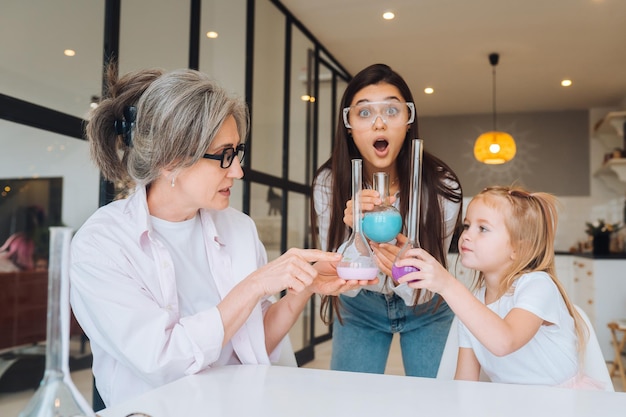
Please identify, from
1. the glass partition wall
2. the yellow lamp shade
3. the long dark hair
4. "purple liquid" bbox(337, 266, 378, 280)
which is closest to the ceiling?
the glass partition wall

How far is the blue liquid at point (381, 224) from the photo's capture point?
1354 millimetres

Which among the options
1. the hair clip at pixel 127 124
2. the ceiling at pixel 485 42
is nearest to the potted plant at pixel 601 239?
the ceiling at pixel 485 42

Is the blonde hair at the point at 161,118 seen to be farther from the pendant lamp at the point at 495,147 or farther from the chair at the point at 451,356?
the pendant lamp at the point at 495,147

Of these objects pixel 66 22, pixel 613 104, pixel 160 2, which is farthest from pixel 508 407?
pixel 613 104

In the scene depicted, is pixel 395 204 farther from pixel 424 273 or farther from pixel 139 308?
pixel 139 308

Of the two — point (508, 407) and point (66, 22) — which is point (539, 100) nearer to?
point (66, 22)

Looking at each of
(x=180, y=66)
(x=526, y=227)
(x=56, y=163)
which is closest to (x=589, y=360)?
(x=526, y=227)

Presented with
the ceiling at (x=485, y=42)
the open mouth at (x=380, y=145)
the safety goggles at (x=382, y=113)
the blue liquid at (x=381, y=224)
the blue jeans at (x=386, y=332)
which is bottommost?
the blue jeans at (x=386, y=332)

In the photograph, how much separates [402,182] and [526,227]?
0.47m

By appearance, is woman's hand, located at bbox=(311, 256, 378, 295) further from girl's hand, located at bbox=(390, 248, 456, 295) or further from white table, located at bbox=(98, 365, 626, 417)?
white table, located at bbox=(98, 365, 626, 417)

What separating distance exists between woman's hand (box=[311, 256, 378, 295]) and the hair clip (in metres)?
0.58

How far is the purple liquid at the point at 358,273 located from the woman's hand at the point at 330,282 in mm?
22

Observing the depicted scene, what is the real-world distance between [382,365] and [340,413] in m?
1.13

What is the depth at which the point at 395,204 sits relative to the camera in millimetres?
1921
